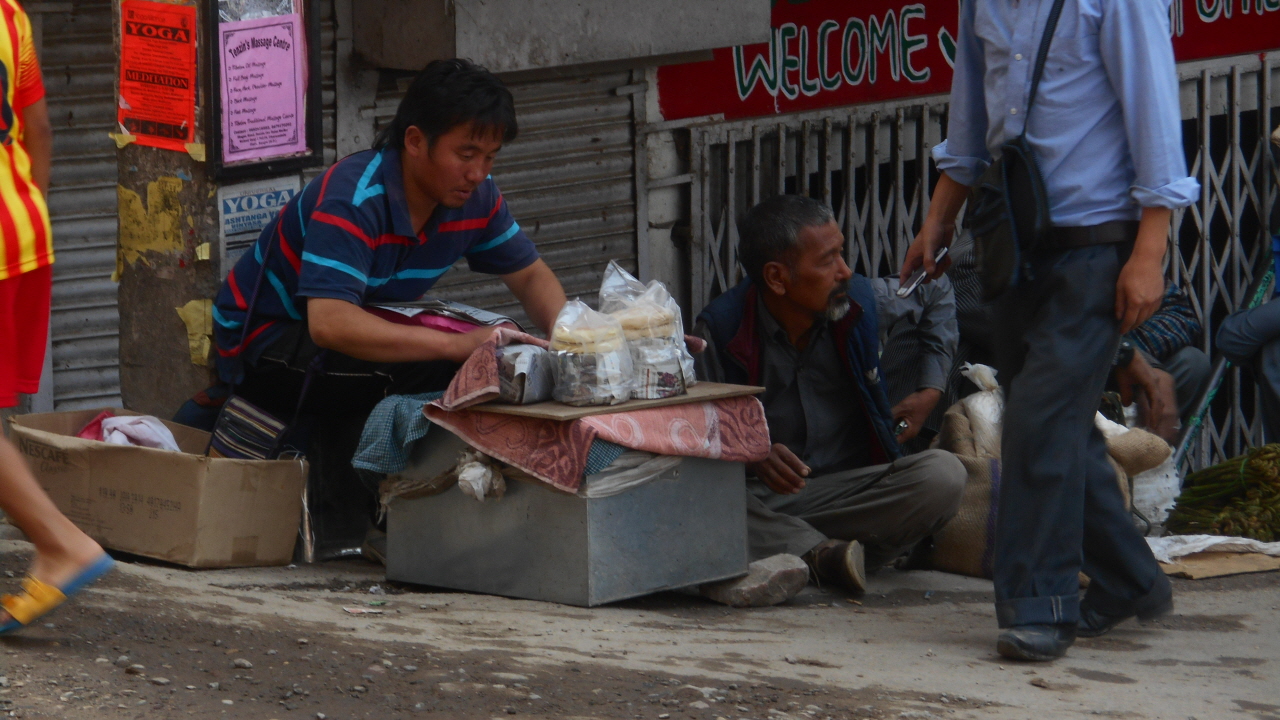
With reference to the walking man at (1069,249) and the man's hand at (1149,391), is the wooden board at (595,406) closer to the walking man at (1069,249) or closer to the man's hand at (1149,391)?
the walking man at (1069,249)

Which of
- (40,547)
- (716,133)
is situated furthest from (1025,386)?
(716,133)

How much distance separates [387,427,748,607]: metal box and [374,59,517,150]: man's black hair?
0.79 meters

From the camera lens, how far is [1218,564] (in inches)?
181

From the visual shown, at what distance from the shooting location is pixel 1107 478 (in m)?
3.46

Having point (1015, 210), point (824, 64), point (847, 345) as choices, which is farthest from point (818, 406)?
point (824, 64)

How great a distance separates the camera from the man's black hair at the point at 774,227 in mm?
4277

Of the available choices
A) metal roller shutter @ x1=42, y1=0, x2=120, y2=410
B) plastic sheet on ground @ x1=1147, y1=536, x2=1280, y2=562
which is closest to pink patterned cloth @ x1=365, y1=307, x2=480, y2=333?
metal roller shutter @ x1=42, y1=0, x2=120, y2=410

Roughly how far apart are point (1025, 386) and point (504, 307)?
2.58 m

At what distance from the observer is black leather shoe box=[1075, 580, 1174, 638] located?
11.6ft

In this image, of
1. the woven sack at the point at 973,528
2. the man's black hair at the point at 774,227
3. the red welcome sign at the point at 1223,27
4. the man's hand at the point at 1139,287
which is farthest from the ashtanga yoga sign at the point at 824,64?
the man's hand at the point at 1139,287

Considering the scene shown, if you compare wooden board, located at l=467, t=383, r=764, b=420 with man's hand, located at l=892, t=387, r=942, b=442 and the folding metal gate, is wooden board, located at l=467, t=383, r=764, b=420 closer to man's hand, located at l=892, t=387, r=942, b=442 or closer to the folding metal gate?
man's hand, located at l=892, t=387, r=942, b=442

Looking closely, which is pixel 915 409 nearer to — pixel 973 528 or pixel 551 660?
pixel 973 528

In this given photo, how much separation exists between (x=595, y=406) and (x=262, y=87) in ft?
4.67

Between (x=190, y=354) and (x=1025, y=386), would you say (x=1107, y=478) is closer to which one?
(x=1025, y=386)
